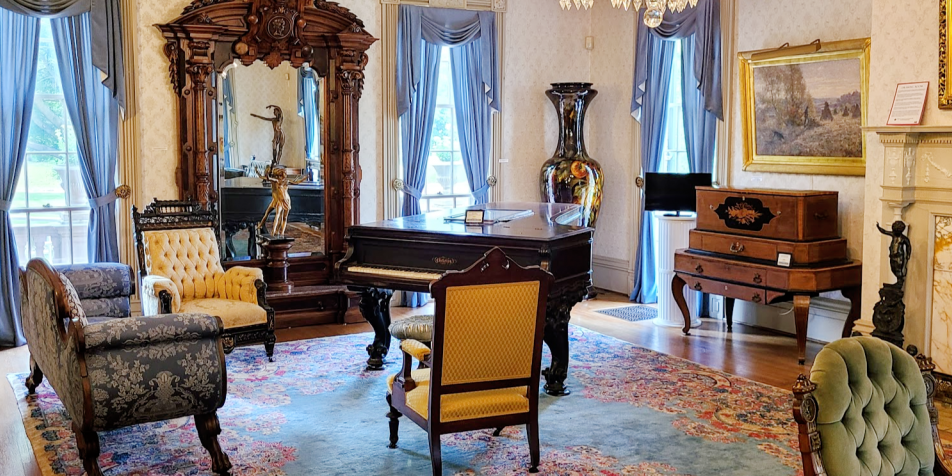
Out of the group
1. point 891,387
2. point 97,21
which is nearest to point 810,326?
point 891,387

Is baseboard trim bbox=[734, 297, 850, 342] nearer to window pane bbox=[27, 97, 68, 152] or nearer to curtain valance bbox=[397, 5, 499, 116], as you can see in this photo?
curtain valance bbox=[397, 5, 499, 116]

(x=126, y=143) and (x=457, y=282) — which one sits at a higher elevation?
(x=126, y=143)

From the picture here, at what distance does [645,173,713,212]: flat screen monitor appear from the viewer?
7.77 metres

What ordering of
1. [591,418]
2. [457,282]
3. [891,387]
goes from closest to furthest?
[891,387], [457,282], [591,418]

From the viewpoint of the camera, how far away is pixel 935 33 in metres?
5.58

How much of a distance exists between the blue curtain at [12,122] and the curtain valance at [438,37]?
118 inches

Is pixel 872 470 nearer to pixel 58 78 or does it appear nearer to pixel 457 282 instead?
pixel 457 282

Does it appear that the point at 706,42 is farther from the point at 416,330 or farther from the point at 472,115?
the point at 416,330

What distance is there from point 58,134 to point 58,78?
0.43 meters

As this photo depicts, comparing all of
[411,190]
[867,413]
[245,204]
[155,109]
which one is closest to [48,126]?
[155,109]

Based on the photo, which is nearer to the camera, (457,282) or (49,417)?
(457,282)

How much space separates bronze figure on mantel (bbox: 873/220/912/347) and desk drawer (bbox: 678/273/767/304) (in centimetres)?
102

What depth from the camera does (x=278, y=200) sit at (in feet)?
25.5

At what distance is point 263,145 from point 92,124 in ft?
4.29
